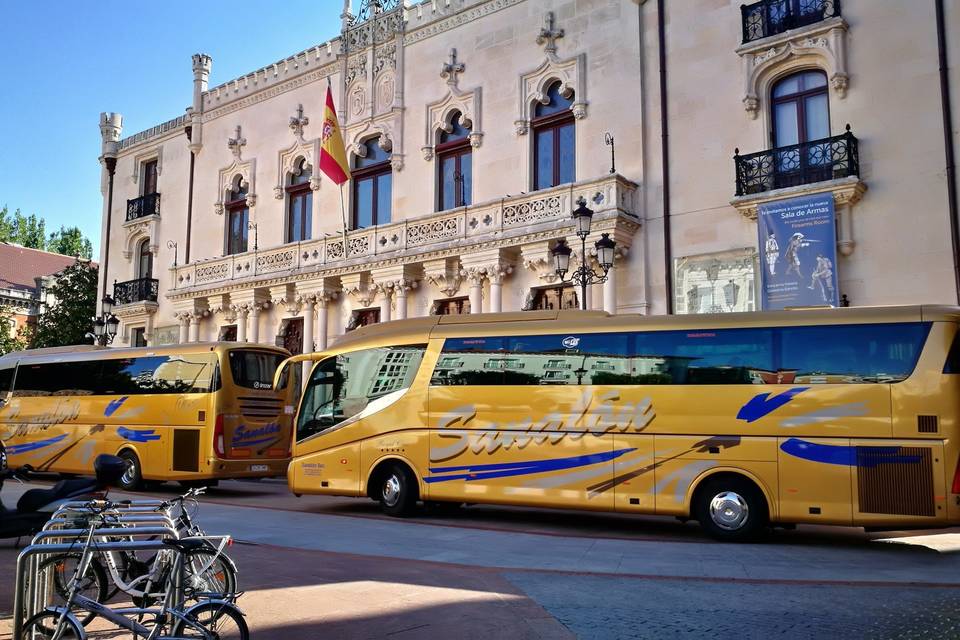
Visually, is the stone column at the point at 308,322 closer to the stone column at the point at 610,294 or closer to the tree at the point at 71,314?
the stone column at the point at 610,294

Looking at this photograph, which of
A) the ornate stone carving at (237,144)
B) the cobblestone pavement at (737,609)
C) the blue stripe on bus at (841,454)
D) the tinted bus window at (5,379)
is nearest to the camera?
the cobblestone pavement at (737,609)

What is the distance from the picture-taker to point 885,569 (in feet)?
29.7

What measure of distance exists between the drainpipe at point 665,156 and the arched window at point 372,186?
9.77 meters

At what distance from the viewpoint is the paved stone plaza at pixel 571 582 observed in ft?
20.5

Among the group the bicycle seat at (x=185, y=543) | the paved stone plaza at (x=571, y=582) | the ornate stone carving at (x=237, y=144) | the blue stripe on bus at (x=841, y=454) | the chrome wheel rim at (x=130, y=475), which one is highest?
the ornate stone carving at (x=237, y=144)

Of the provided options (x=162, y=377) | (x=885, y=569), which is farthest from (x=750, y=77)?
(x=162, y=377)

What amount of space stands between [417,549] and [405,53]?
20605 millimetres

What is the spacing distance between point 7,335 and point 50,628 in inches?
2305

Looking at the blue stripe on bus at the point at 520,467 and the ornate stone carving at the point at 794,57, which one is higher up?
the ornate stone carving at the point at 794,57

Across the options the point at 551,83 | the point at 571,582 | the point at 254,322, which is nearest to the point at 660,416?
the point at 571,582

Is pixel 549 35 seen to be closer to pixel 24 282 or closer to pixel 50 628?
pixel 50 628

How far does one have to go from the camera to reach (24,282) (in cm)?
6194

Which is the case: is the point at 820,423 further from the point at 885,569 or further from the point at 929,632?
the point at 929,632

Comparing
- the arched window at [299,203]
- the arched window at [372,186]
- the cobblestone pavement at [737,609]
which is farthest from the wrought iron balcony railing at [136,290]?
the cobblestone pavement at [737,609]
